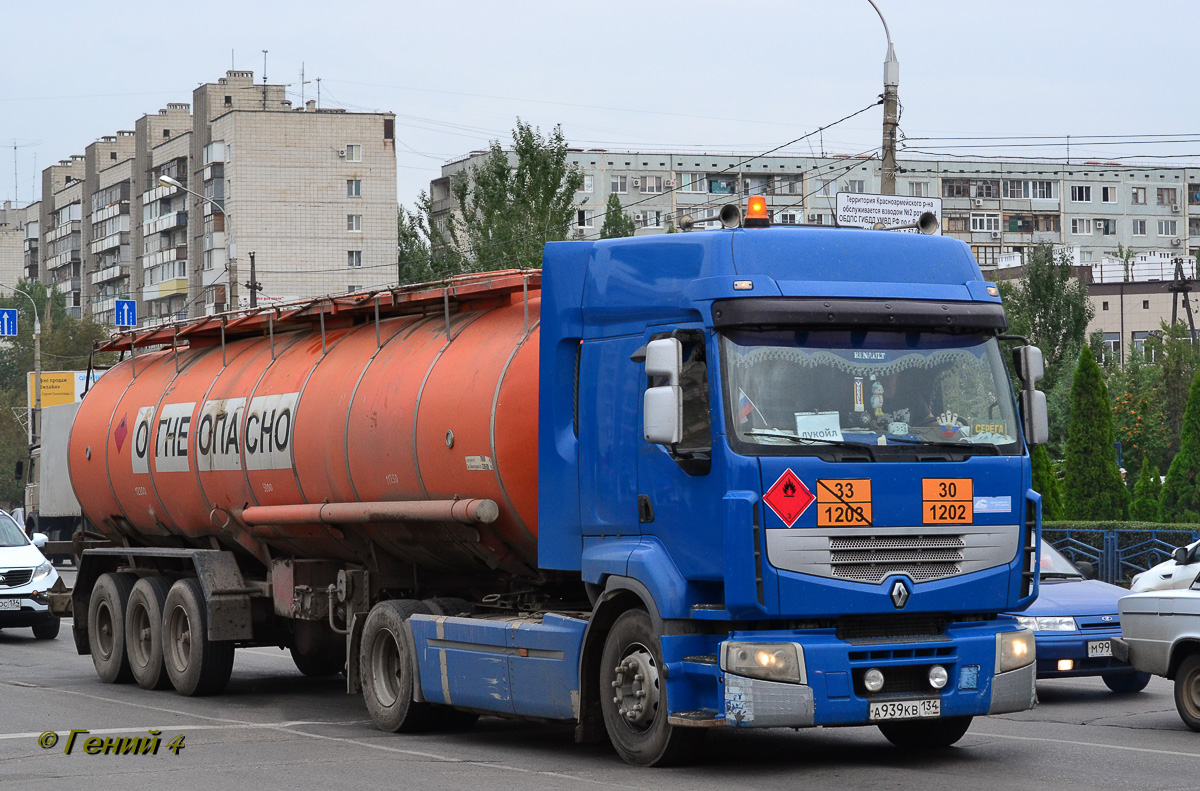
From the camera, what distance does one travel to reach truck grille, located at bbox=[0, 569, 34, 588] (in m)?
20.2

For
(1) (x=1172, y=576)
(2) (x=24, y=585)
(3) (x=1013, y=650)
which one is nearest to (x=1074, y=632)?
(1) (x=1172, y=576)

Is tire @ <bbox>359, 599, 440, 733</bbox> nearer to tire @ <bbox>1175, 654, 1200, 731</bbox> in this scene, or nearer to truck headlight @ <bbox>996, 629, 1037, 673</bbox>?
truck headlight @ <bbox>996, 629, 1037, 673</bbox>

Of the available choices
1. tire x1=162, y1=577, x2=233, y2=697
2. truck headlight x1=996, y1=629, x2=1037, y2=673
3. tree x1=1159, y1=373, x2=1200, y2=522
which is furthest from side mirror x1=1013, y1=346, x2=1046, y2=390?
tree x1=1159, y1=373, x2=1200, y2=522

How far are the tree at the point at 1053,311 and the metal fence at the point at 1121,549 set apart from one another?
35.0 m

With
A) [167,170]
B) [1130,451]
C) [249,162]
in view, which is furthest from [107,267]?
[1130,451]

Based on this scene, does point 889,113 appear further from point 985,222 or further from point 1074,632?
point 985,222

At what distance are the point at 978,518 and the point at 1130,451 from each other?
160 ft

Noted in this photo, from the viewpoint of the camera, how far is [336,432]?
12438 millimetres

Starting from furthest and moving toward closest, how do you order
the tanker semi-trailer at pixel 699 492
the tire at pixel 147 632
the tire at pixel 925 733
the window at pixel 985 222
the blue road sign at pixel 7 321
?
the window at pixel 985 222
the blue road sign at pixel 7 321
the tire at pixel 147 632
the tire at pixel 925 733
the tanker semi-trailer at pixel 699 492

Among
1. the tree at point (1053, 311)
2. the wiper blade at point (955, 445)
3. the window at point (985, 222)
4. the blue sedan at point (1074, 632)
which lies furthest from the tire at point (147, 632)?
the window at point (985, 222)

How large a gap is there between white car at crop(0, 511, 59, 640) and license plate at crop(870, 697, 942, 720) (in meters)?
13.9

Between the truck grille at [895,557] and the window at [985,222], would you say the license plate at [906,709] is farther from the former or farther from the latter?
the window at [985,222]

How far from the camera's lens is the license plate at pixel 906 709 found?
8875 mm

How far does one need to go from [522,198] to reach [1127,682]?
3274 cm
